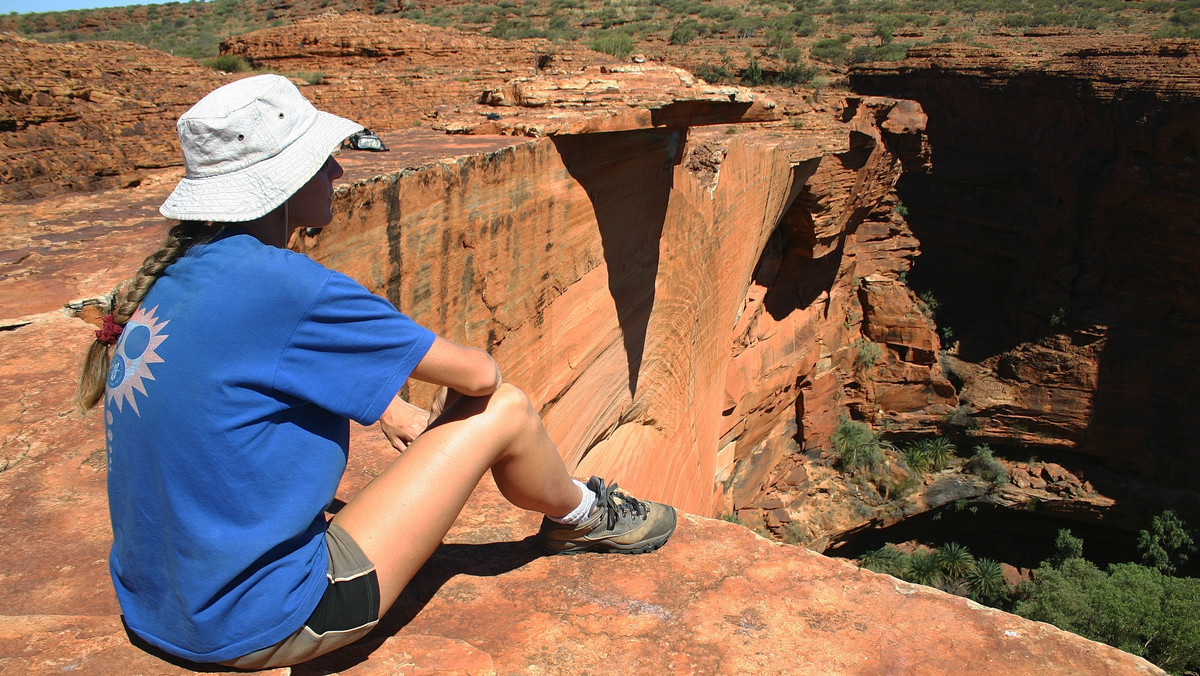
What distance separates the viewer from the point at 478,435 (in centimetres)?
167

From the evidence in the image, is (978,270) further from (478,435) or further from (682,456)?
(478,435)

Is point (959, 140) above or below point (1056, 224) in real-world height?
above

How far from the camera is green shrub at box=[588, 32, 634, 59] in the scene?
1989 centimetres

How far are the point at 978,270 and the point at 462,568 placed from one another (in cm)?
1891

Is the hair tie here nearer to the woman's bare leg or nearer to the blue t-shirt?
the blue t-shirt

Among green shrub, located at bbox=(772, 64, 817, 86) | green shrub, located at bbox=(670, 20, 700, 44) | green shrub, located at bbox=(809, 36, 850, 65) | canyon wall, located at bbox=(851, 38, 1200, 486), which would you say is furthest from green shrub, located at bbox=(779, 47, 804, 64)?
canyon wall, located at bbox=(851, 38, 1200, 486)

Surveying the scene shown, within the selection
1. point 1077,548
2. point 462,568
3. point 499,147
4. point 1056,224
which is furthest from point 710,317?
point 1056,224

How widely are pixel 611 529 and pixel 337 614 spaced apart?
32.5 inches

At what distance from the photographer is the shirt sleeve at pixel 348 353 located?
1392 mm

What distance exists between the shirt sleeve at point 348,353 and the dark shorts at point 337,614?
29cm

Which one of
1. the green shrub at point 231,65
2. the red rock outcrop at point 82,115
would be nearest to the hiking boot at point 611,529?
the red rock outcrop at point 82,115

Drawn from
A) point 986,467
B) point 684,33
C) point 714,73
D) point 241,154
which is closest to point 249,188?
point 241,154

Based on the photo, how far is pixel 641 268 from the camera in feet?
18.6

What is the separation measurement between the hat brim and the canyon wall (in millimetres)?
16271
